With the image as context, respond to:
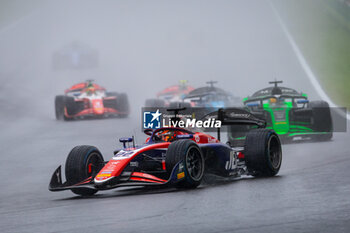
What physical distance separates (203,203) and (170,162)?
155 cm

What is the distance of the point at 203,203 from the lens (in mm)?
8422

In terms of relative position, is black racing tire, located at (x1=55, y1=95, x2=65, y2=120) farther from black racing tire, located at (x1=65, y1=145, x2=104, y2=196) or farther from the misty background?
black racing tire, located at (x1=65, y1=145, x2=104, y2=196)

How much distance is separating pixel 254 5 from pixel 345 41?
27719 millimetres

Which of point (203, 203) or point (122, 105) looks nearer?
point (203, 203)

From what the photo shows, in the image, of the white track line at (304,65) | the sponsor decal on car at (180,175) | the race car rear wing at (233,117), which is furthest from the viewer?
the white track line at (304,65)

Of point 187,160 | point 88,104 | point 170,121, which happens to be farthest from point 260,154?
point 88,104

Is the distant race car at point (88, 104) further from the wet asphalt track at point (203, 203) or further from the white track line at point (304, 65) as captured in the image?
the wet asphalt track at point (203, 203)

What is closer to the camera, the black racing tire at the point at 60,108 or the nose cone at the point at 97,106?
the black racing tire at the point at 60,108

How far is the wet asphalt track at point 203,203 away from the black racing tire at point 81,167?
235 millimetres

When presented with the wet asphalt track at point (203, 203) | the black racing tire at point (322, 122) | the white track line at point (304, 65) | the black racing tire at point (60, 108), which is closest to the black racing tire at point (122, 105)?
the black racing tire at point (60, 108)

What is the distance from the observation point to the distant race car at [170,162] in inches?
388

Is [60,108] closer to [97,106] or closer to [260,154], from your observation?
[97,106]

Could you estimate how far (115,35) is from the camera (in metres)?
67.8

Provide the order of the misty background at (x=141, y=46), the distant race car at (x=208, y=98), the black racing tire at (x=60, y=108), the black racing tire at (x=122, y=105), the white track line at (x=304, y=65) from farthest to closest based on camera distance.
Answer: the misty background at (x=141, y=46), the white track line at (x=304, y=65), the black racing tire at (x=122, y=105), the black racing tire at (x=60, y=108), the distant race car at (x=208, y=98)
